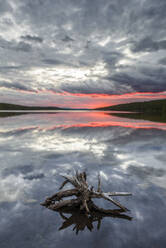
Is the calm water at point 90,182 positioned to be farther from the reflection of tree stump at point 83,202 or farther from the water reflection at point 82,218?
the reflection of tree stump at point 83,202

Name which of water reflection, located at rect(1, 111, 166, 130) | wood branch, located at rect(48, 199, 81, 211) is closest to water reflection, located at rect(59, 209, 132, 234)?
wood branch, located at rect(48, 199, 81, 211)

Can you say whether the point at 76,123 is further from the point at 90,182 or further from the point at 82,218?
the point at 82,218

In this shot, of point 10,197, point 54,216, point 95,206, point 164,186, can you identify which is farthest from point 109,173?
point 10,197

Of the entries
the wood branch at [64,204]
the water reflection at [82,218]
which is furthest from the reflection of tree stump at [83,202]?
the water reflection at [82,218]

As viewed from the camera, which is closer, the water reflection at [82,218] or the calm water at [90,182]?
the calm water at [90,182]

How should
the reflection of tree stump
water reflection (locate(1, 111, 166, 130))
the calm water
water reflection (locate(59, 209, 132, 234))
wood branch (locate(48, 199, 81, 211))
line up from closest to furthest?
the calm water, water reflection (locate(59, 209, 132, 234)), the reflection of tree stump, wood branch (locate(48, 199, 81, 211)), water reflection (locate(1, 111, 166, 130))

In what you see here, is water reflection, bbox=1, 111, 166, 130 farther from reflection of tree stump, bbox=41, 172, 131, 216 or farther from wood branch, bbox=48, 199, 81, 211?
wood branch, bbox=48, 199, 81, 211

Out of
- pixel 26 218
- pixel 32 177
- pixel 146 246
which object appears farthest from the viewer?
pixel 32 177

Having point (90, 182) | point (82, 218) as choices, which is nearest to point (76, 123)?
point (90, 182)

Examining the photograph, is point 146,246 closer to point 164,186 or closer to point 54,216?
point 54,216

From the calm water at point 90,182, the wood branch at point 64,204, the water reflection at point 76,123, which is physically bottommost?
the water reflection at point 76,123

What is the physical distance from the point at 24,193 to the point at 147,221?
5398 millimetres

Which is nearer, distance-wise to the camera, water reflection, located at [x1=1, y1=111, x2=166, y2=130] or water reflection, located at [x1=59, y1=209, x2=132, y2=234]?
water reflection, located at [x1=59, y1=209, x2=132, y2=234]

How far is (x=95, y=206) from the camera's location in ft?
22.6
